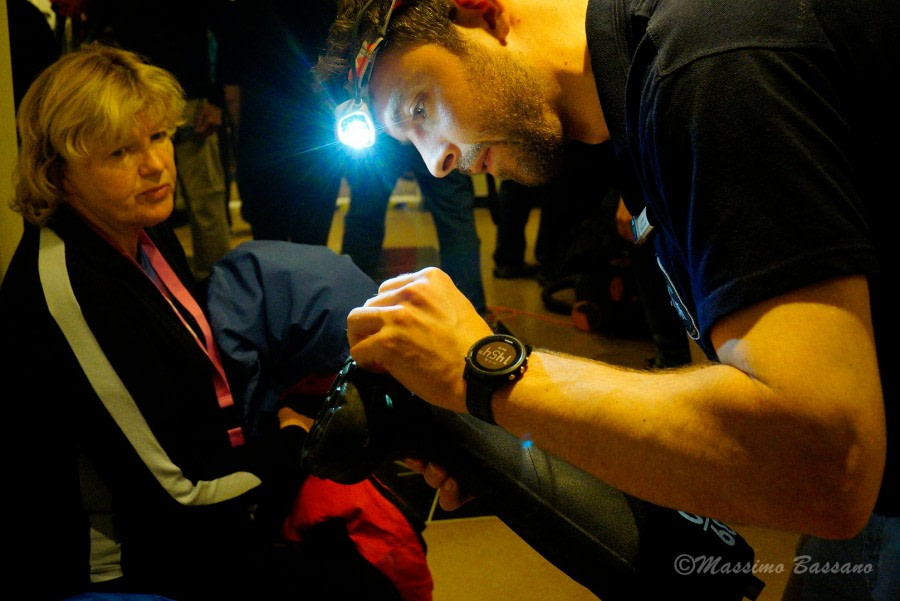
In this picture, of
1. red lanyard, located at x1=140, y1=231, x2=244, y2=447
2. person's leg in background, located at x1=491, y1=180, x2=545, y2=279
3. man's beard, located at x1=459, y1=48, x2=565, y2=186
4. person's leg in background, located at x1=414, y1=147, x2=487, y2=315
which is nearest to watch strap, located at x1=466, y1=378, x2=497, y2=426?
man's beard, located at x1=459, y1=48, x2=565, y2=186

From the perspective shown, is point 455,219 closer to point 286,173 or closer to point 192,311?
point 286,173

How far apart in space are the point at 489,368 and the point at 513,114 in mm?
481

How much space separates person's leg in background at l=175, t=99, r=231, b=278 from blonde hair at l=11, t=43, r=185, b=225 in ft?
5.98

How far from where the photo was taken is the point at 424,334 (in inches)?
34.7

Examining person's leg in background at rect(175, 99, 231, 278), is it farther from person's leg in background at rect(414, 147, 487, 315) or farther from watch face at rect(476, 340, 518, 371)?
watch face at rect(476, 340, 518, 371)

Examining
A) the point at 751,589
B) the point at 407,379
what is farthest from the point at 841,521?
the point at 407,379

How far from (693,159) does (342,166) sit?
260cm

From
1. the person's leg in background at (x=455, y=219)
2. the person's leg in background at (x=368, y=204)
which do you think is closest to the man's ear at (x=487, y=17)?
the person's leg in background at (x=455, y=219)

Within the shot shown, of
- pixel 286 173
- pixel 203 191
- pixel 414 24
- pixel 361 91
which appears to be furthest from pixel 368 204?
pixel 414 24

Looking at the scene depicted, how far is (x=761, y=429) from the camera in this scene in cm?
65

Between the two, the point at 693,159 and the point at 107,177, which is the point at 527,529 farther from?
the point at 107,177

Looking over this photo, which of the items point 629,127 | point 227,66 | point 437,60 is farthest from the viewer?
point 227,66

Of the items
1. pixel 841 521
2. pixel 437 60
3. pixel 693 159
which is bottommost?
pixel 841 521

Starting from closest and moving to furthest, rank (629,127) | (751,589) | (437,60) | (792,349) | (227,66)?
(792,349) < (629,127) < (751,589) < (437,60) < (227,66)
